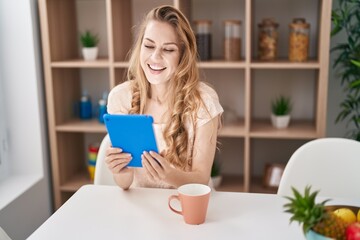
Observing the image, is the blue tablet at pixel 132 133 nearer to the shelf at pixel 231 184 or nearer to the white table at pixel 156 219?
the white table at pixel 156 219

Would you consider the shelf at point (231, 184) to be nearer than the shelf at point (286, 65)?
No

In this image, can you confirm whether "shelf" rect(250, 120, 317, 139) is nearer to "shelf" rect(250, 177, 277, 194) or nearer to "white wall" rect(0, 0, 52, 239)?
"shelf" rect(250, 177, 277, 194)

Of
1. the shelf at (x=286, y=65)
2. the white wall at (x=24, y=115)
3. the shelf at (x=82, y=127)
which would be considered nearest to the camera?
the shelf at (x=286, y=65)

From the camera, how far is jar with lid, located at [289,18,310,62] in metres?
2.23

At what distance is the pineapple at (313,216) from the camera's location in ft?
2.77

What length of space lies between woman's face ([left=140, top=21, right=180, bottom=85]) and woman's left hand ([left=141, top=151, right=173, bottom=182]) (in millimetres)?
383

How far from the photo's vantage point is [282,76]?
2514 mm

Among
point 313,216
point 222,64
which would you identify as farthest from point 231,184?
point 313,216

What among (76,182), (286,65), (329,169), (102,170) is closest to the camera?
(329,169)

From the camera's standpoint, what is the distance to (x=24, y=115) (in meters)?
2.39

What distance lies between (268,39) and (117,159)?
4.33 ft

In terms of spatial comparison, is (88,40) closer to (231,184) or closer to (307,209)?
(231,184)

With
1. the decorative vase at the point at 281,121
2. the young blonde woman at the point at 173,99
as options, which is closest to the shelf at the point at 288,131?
the decorative vase at the point at 281,121

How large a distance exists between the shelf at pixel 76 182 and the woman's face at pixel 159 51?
1.17m
